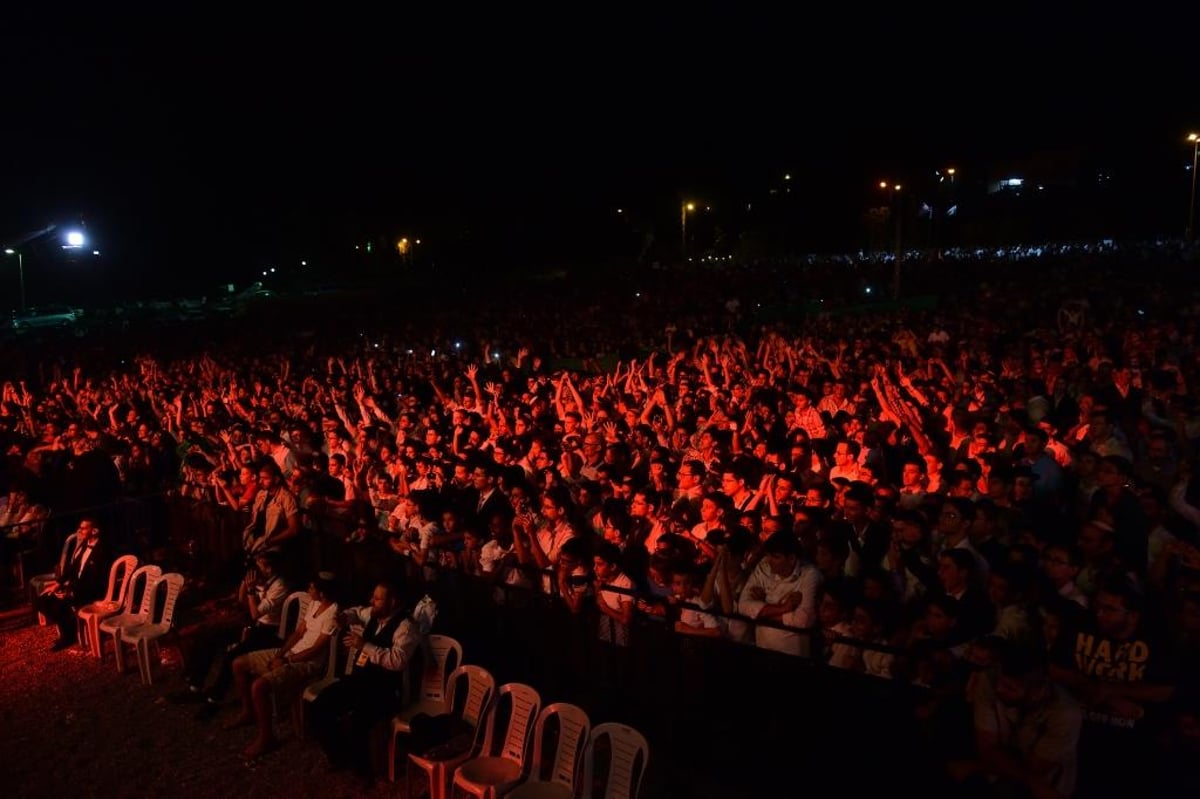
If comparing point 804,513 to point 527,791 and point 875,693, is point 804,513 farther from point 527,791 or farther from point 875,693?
point 527,791

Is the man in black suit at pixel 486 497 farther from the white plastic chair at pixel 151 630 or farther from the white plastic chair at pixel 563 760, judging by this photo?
the white plastic chair at pixel 563 760

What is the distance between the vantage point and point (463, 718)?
5562 mm

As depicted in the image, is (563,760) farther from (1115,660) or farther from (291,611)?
(291,611)

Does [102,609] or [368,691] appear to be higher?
[368,691]

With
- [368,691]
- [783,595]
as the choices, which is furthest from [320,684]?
[783,595]

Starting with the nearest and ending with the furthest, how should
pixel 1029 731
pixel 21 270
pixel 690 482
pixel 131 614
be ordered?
pixel 1029 731 → pixel 690 482 → pixel 131 614 → pixel 21 270

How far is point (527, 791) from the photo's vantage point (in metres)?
4.85

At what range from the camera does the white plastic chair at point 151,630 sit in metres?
7.27

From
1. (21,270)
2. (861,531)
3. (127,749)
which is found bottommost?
(127,749)

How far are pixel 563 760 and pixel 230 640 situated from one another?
3.46 m

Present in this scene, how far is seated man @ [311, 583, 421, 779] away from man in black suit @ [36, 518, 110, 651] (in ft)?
12.1

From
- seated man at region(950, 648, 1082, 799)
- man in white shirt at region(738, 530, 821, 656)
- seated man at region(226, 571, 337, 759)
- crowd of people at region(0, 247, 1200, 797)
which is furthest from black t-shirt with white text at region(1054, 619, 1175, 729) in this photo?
seated man at region(226, 571, 337, 759)

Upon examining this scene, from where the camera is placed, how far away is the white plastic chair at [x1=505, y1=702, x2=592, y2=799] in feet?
15.8

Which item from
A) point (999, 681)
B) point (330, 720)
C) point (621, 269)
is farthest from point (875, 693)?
point (621, 269)
